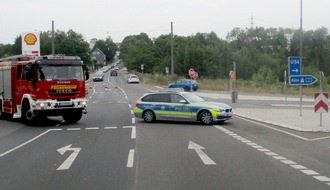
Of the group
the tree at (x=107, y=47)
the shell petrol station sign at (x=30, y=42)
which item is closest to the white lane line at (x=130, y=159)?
the shell petrol station sign at (x=30, y=42)

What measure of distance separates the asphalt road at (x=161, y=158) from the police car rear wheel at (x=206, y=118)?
126 centimetres

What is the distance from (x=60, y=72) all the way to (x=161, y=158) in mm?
10526

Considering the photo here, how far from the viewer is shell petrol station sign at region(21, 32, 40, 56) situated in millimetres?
38906

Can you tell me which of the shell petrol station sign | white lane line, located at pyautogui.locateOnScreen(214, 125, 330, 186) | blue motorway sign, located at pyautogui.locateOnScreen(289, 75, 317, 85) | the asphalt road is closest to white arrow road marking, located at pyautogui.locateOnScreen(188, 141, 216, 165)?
the asphalt road

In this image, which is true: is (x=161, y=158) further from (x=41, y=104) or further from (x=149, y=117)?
(x=149, y=117)

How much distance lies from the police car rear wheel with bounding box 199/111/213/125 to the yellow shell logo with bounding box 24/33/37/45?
23501 millimetres

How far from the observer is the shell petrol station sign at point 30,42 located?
3891cm

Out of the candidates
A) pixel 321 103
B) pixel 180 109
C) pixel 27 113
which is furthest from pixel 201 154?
pixel 27 113

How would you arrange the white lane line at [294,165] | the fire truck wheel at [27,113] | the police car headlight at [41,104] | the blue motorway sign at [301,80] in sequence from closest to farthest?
the white lane line at [294,165], the police car headlight at [41,104], the fire truck wheel at [27,113], the blue motorway sign at [301,80]

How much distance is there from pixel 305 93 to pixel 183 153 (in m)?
43.9

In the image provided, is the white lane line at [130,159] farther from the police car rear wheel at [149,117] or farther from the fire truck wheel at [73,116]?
the fire truck wheel at [73,116]

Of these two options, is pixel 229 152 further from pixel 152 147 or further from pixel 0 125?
pixel 0 125

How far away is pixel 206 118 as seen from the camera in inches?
789

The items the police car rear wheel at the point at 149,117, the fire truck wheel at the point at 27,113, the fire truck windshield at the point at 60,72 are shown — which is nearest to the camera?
the fire truck windshield at the point at 60,72
